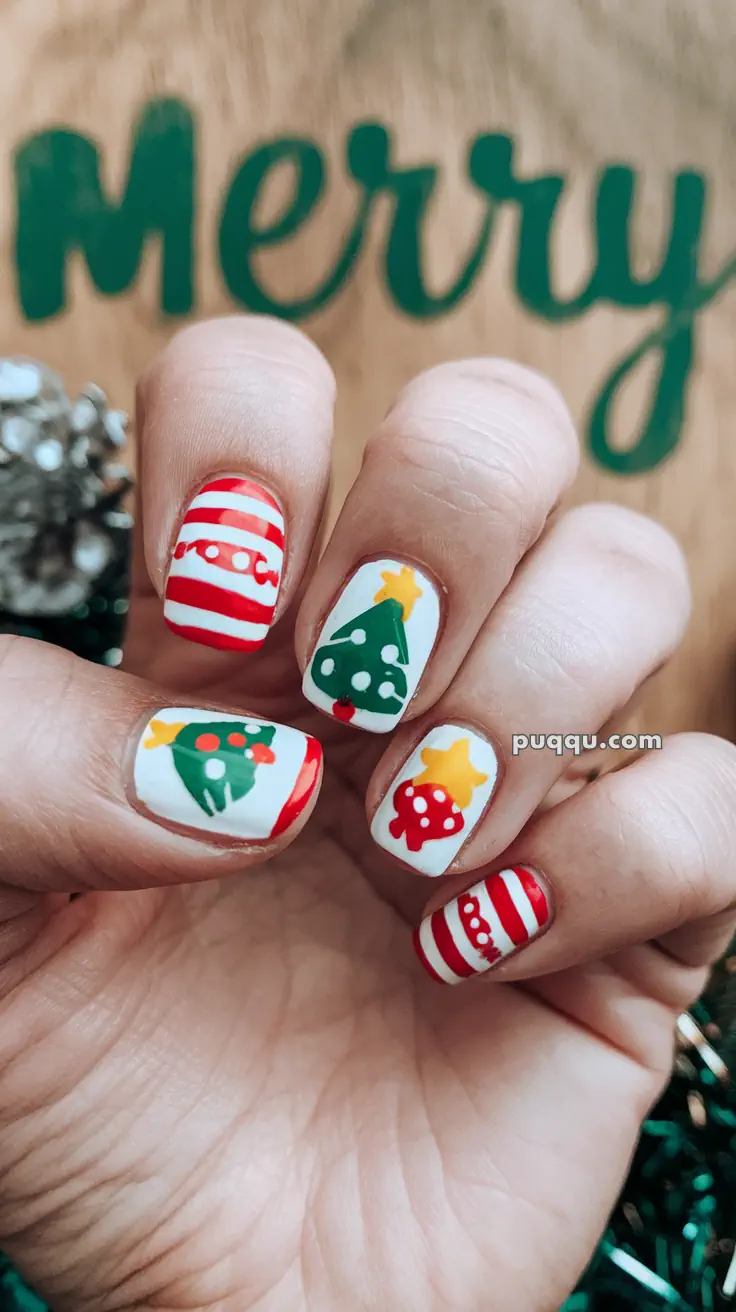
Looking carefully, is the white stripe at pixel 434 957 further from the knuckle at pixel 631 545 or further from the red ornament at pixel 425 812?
the knuckle at pixel 631 545

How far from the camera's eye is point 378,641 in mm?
379

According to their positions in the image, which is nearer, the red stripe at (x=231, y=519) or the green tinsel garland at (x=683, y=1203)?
the red stripe at (x=231, y=519)

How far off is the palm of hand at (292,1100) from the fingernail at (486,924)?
72 millimetres

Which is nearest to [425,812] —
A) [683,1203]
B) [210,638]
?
[210,638]

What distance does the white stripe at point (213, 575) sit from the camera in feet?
1.18

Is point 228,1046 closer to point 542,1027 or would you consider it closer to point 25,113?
point 542,1027

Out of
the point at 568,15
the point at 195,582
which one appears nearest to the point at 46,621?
the point at 195,582

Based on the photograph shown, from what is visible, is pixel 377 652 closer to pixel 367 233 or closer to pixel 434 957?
pixel 434 957

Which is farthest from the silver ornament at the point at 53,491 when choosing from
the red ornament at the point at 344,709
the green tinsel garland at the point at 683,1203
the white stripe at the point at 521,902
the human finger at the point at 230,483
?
the green tinsel garland at the point at 683,1203

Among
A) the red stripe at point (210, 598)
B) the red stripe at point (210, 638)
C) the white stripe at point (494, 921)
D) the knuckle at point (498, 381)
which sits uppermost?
the knuckle at point (498, 381)

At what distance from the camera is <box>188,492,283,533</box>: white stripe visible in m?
0.37

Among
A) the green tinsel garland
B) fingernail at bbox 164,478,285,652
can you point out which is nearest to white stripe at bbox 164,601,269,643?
fingernail at bbox 164,478,285,652

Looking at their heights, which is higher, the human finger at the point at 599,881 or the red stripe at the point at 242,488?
the red stripe at the point at 242,488

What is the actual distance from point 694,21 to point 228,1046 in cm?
61
